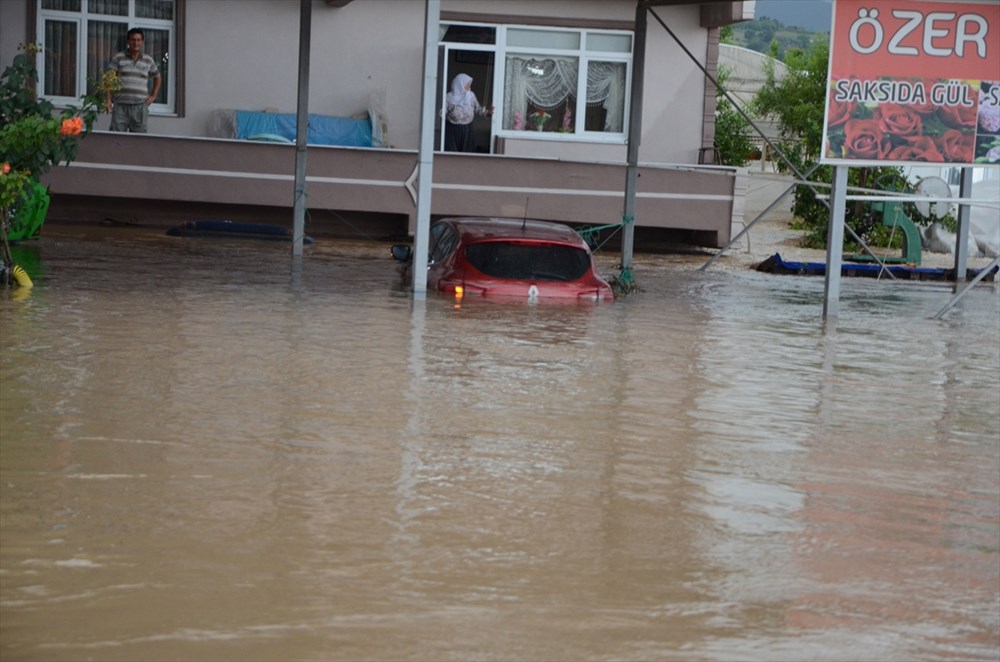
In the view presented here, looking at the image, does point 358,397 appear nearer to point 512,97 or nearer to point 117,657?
point 117,657

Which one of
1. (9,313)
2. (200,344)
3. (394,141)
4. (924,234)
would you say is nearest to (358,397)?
(200,344)

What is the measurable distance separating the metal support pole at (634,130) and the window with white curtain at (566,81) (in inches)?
206

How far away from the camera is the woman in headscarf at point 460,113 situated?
26.3 m

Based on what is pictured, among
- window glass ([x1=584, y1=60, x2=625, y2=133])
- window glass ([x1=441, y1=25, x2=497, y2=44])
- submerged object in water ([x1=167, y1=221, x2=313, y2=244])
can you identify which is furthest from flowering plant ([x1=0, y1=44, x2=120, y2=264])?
window glass ([x1=584, y1=60, x2=625, y2=133])

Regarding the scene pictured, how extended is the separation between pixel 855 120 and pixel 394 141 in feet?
38.6

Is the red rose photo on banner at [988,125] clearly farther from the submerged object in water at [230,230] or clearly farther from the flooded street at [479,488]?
the submerged object in water at [230,230]

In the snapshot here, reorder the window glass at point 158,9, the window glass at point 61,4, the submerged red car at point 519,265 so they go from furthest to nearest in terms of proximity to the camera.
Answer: the window glass at point 158,9, the window glass at point 61,4, the submerged red car at point 519,265

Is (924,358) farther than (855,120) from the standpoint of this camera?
No

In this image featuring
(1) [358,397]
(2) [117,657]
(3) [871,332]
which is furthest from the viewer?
(3) [871,332]

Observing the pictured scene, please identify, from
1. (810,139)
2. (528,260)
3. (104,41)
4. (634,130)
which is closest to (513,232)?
(528,260)

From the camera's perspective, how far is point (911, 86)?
16453mm

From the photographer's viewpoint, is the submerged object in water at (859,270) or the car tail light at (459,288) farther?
the submerged object in water at (859,270)

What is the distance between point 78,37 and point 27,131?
11.6 m

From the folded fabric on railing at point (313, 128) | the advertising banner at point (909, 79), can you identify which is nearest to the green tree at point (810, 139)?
the folded fabric on railing at point (313, 128)
